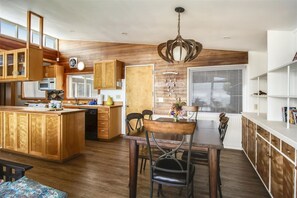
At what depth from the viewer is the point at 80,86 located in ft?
18.8

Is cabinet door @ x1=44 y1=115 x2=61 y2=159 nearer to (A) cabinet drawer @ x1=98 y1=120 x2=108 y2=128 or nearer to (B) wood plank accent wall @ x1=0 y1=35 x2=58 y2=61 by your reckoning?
(A) cabinet drawer @ x1=98 y1=120 x2=108 y2=128

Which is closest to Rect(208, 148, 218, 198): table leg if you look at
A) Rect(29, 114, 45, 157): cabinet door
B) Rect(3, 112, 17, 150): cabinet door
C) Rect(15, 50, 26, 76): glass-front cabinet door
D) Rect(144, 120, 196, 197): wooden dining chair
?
Rect(144, 120, 196, 197): wooden dining chair

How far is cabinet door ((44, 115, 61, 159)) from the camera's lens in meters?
3.10

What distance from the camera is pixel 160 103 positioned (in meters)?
4.71

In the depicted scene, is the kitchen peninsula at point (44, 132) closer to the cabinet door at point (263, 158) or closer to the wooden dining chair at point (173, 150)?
the wooden dining chair at point (173, 150)

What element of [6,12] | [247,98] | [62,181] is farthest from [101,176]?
[6,12]

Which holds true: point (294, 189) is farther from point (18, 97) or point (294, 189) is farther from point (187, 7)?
point (18, 97)

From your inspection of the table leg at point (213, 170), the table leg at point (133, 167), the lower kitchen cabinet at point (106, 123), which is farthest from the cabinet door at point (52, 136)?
the table leg at point (213, 170)

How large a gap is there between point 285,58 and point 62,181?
3.84m

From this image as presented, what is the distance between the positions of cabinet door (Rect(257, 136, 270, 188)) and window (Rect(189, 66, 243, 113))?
1.71m

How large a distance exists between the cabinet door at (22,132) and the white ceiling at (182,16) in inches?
85.0

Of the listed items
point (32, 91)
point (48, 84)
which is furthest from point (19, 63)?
point (32, 91)

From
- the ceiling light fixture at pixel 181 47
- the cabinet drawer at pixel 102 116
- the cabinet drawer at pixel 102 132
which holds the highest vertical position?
the ceiling light fixture at pixel 181 47

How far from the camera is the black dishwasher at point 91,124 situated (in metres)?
4.78
